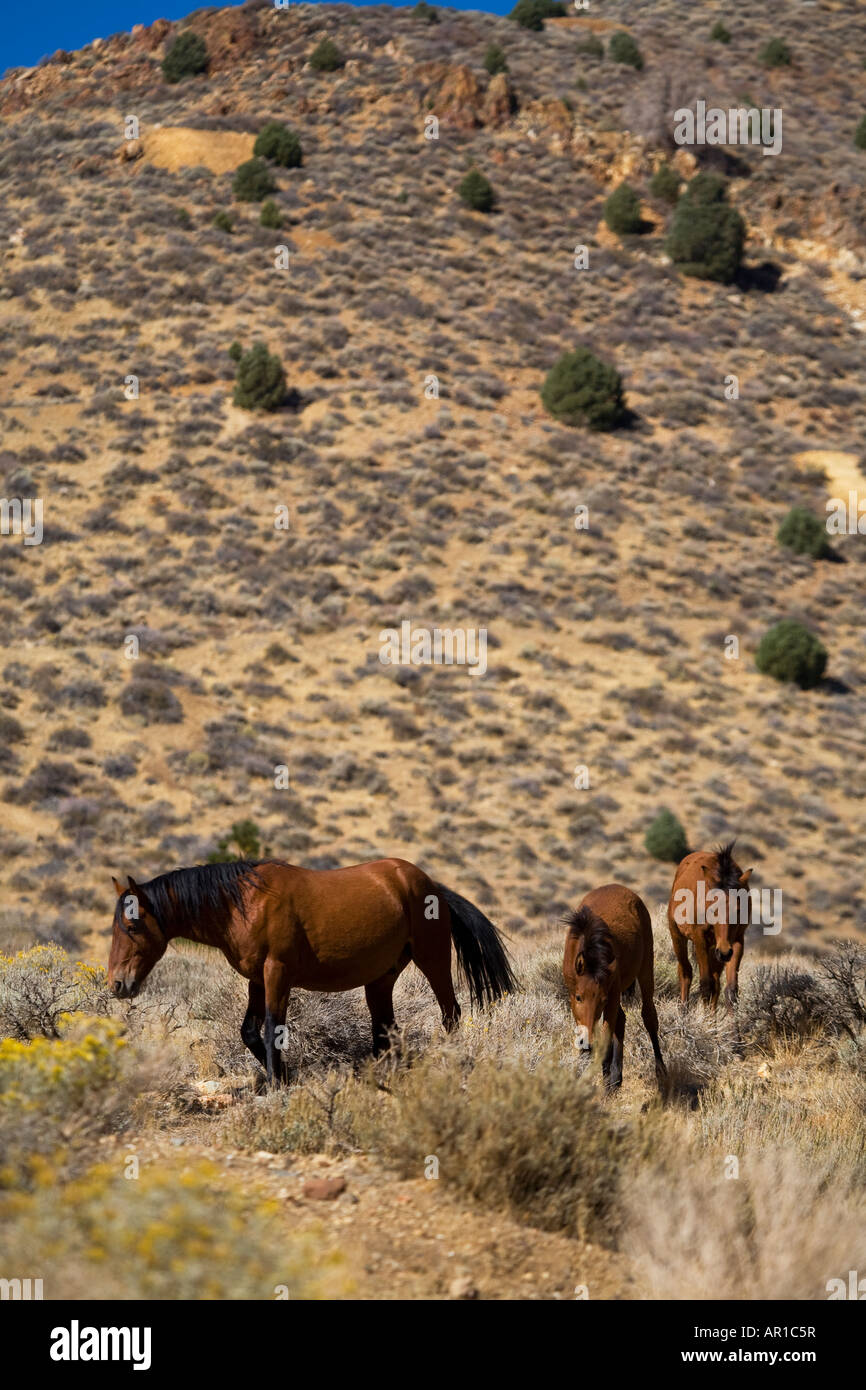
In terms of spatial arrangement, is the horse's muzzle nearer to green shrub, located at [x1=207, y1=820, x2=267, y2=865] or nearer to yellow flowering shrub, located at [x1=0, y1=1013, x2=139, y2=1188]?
yellow flowering shrub, located at [x1=0, y1=1013, x2=139, y2=1188]

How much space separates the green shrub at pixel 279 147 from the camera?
177ft

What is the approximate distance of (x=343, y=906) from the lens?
6418mm

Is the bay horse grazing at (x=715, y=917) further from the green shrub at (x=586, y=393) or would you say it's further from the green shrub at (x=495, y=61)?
the green shrub at (x=495, y=61)

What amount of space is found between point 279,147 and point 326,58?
11.1 meters

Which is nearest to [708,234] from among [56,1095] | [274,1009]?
[274,1009]

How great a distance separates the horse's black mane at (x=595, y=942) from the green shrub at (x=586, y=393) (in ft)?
121

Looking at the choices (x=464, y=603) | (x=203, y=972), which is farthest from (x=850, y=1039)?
(x=464, y=603)

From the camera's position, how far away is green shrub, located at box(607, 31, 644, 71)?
208 ft

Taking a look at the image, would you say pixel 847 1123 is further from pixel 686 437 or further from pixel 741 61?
pixel 741 61

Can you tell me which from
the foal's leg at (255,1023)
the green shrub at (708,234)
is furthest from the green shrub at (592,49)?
the foal's leg at (255,1023)

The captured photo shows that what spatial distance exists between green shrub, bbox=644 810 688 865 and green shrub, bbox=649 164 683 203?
4180cm

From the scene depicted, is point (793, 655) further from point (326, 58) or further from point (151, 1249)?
point (326, 58)
